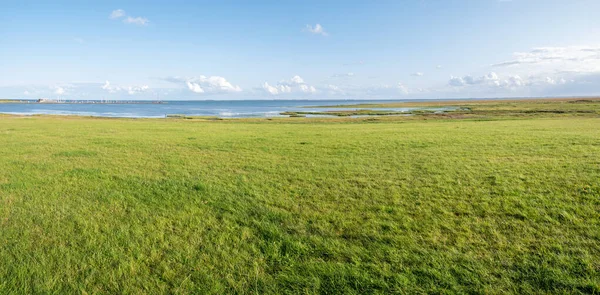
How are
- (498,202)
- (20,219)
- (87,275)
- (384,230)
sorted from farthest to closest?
(498,202) < (20,219) < (384,230) < (87,275)

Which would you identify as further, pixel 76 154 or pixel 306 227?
pixel 76 154

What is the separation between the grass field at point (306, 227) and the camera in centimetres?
431

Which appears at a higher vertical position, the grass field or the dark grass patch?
the dark grass patch

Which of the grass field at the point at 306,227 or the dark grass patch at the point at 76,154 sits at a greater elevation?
the dark grass patch at the point at 76,154

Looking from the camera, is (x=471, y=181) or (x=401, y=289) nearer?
(x=401, y=289)

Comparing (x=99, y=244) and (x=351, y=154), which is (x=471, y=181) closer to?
(x=351, y=154)

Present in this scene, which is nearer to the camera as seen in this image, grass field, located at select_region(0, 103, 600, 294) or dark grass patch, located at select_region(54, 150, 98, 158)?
grass field, located at select_region(0, 103, 600, 294)

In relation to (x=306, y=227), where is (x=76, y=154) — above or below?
above

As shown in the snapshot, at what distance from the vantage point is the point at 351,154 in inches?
528

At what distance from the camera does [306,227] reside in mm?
5945

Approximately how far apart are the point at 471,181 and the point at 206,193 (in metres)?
7.48

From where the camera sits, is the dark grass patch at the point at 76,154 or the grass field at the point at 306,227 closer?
the grass field at the point at 306,227

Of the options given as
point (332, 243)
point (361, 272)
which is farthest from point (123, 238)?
point (361, 272)

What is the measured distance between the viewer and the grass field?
431 cm
